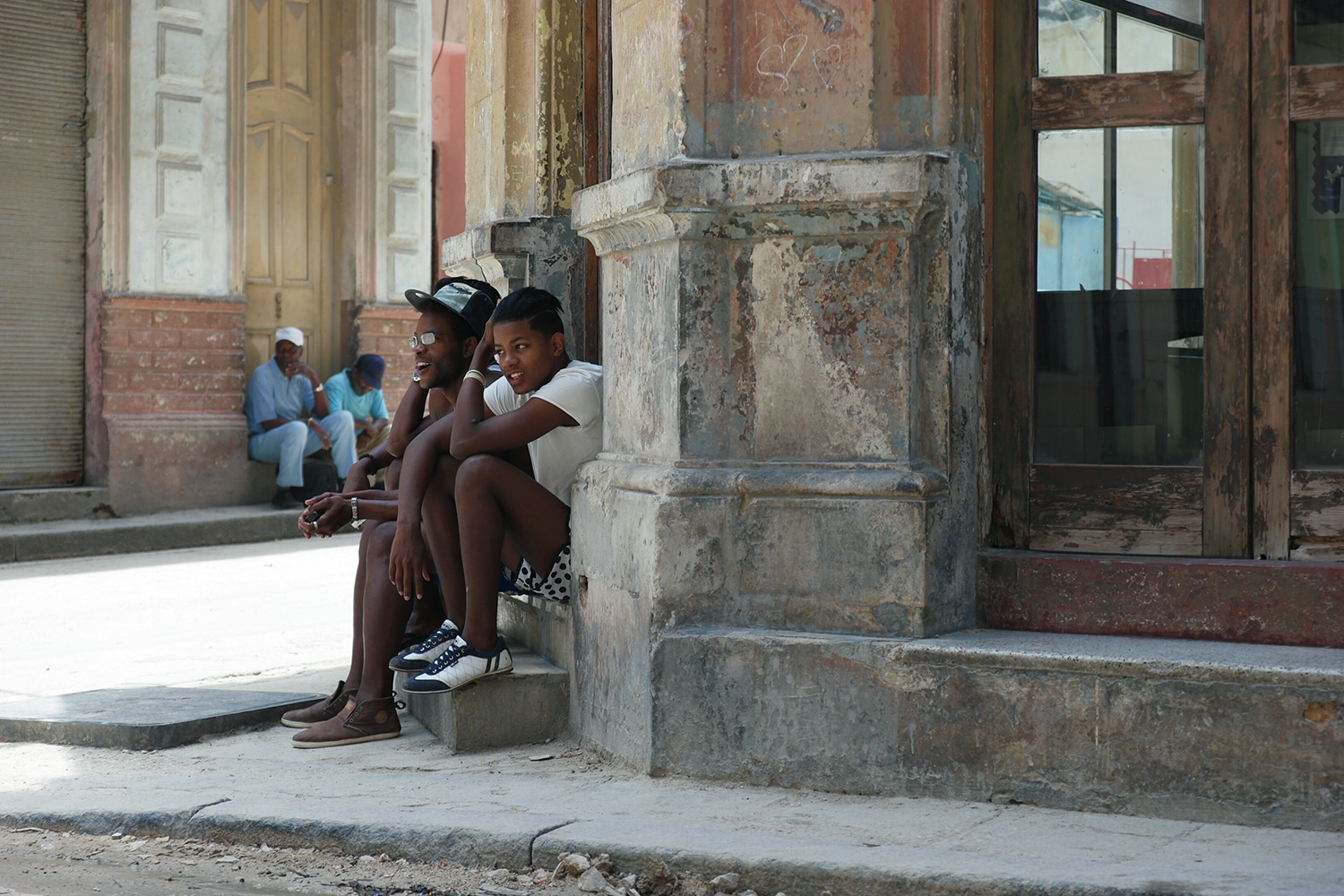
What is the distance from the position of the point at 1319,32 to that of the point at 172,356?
8.77m

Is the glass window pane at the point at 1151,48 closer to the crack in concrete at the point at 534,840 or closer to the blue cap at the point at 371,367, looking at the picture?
the crack in concrete at the point at 534,840

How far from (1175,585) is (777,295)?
1.22 metres

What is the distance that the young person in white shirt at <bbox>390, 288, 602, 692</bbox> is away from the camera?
4.04 m

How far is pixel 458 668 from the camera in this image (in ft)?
13.0

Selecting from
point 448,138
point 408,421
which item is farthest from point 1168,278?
point 448,138

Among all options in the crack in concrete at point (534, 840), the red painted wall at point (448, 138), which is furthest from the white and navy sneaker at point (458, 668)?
the red painted wall at point (448, 138)

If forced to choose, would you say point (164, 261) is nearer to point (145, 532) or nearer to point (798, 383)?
point (145, 532)

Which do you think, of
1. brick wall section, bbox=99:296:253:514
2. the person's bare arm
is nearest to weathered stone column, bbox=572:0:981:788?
the person's bare arm

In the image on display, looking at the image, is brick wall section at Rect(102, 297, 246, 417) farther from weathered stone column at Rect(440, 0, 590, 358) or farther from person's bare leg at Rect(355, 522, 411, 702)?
person's bare leg at Rect(355, 522, 411, 702)

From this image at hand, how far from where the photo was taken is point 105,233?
1025 centimetres

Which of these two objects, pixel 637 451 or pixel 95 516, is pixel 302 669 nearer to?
pixel 637 451

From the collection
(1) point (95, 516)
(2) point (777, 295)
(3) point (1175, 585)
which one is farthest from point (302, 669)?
(1) point (95, 516)

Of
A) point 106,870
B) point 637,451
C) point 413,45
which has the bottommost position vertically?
point 106,870

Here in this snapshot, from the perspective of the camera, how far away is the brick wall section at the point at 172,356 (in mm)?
10305
